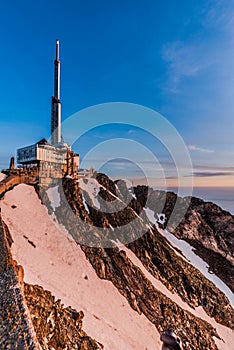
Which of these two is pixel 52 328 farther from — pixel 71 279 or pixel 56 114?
pixel 56 114

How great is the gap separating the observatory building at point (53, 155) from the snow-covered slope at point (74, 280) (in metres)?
13.1

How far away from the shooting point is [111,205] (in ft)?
145

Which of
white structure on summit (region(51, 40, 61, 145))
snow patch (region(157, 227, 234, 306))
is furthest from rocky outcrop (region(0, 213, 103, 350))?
white structure on summit (region(51, 40, 61, 145))

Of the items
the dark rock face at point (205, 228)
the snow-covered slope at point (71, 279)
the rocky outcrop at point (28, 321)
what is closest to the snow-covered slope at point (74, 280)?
the snow-covered slope at point (71, 279)

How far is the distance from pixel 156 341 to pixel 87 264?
35.4 ft

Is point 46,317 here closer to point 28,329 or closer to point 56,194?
point 28,329

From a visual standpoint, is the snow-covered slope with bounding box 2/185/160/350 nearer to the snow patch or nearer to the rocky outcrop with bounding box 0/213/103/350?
the rocky outcrop with bounding box 0/213/103/350

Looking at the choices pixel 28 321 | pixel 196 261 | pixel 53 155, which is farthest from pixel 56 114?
pixel 28 321

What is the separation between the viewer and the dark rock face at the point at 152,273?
27984mm

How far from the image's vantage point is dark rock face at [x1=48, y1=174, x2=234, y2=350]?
28.0 m

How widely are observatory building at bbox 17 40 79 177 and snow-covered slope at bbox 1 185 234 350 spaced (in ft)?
42.9

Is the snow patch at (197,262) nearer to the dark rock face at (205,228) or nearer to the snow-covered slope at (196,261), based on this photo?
the snow-covered slope at (196,261)

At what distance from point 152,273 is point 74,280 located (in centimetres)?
1645

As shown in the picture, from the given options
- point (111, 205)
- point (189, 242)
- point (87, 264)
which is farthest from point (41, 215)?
point (189, 242)
